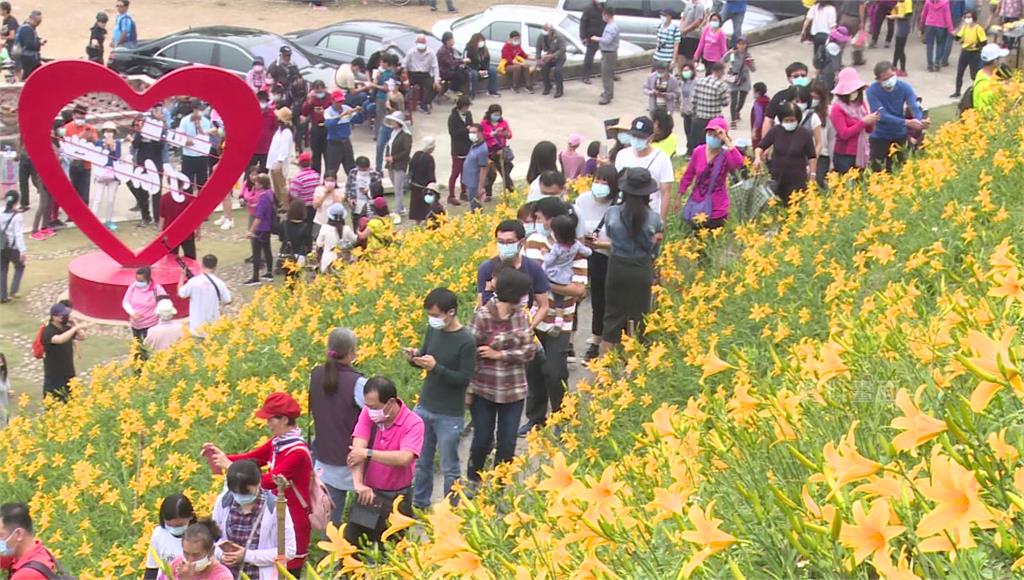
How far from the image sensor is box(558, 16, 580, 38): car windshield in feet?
79.0

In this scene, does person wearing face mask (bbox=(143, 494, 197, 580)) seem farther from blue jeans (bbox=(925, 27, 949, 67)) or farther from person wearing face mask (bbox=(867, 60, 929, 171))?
blue jeans (bbox=(925, 27, 949, 67))

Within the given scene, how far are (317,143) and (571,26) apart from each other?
21.7 ft

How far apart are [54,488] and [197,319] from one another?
3.75m

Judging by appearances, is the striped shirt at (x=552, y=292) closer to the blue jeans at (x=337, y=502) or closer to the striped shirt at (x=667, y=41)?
the blue jeans at (x=337, y=502)

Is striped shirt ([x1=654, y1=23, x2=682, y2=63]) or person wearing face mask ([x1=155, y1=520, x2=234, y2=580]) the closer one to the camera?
person wearing face mask ([x1=155, y1=520, x2=234, y2=580])

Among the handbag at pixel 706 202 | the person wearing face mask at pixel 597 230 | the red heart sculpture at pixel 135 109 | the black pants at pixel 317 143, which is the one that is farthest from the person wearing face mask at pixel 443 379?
the black pants at pixel 317 143

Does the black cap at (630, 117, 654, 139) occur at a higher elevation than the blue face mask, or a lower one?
higher

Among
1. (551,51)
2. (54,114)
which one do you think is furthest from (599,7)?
(54,114)

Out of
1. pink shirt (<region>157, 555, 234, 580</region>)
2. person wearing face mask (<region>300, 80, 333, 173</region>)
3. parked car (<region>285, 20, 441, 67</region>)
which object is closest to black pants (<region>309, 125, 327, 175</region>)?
person wearing face mask (<region>300, 80, 333, 173</region>)

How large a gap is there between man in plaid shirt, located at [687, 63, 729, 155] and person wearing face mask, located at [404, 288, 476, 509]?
9262 mm

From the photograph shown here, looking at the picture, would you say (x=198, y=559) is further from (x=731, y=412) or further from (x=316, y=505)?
(x=731, y=412)

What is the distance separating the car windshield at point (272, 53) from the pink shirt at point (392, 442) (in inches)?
602

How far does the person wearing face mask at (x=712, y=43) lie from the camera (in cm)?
2059

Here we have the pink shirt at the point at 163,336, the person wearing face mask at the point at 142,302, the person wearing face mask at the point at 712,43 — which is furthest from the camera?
the person wearing face mask at the point at 712,43
